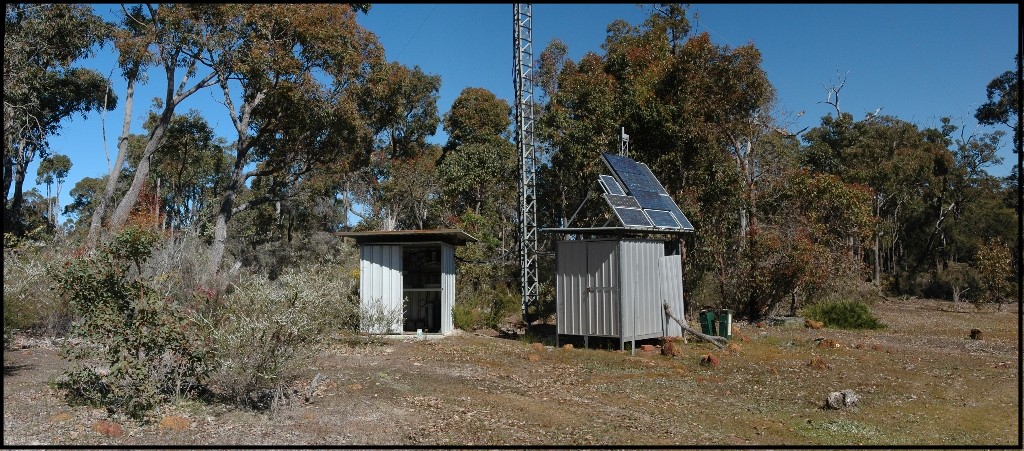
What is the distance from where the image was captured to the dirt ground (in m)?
7.38

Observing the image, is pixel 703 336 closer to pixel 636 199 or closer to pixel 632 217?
pixel 632 217

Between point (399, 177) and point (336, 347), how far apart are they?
21171 millimetres

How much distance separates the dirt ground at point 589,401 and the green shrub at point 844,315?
14.2 feet

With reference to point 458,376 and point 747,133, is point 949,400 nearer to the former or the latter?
point 458,376

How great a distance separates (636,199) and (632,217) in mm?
883

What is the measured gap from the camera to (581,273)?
1527 cm

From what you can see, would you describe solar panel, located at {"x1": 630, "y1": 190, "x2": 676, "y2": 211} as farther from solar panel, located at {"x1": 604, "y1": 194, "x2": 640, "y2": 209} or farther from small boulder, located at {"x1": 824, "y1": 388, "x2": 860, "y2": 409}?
small boulder, located at {"x1": 824, "y1": 388, "x2": 860, "y2": 409}

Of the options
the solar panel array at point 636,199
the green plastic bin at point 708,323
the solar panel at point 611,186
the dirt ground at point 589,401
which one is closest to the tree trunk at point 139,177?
the dirt ground at point 589,401

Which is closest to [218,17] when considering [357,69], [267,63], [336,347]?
[267,63]

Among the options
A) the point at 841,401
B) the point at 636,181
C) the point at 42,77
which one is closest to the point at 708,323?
the point at 636,181

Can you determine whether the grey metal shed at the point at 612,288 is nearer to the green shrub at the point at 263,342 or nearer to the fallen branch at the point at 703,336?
the fallen branch at the point at 703,336

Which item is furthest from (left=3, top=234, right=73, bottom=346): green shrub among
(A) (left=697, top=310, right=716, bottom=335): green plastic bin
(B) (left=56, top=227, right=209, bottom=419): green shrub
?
(A) (left=697, top=310, right=716, bottom=335): green plastic bin

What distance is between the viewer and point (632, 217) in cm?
1509

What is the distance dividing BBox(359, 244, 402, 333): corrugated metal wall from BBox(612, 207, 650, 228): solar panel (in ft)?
17.8
